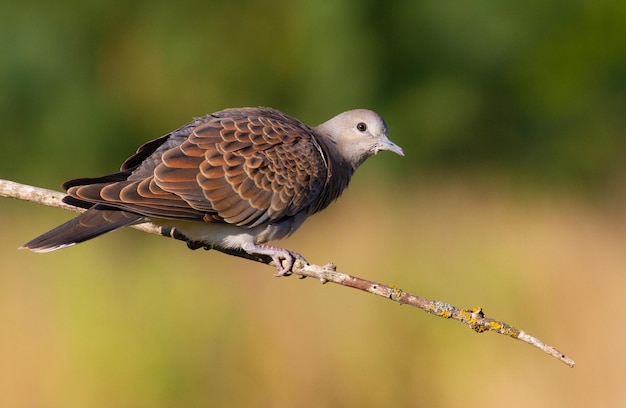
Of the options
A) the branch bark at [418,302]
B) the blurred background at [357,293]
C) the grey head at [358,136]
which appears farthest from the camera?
the blurred background at [357,293]

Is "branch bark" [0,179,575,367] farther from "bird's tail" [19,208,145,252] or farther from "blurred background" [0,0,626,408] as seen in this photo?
"blurred background" [0,0,626,408]

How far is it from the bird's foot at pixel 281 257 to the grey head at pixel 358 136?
3.02 ft

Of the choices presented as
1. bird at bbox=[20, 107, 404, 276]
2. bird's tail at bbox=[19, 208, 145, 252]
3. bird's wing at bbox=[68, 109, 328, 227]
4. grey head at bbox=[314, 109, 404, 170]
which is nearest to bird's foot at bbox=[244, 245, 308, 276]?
bird at bbox=[20, 107, 404, 276]

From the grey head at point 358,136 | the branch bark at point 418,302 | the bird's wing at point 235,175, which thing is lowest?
the branch bark at point 418,302

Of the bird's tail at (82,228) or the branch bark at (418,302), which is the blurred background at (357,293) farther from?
the branch bark at (418,302)

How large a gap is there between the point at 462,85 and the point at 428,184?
4029 mm

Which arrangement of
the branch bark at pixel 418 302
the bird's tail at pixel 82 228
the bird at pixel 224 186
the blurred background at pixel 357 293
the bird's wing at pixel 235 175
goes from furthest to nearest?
the blurred background at pixel 357 293, the bird's wing at pixel 235 175, the bird at pixel 224 186, the bird's tail at pixel 82 228, the branch bark at pixel 418 302

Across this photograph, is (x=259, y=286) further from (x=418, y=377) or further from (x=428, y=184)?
(x=428, y=184)

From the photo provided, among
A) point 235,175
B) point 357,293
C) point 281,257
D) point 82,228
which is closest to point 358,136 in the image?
point 235,175

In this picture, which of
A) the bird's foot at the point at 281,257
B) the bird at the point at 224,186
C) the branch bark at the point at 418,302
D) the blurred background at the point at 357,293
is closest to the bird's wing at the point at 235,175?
the bird at the point at 224,186

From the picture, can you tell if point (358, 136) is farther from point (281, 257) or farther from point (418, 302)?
point (418, 302)

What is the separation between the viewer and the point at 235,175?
15.1 ft

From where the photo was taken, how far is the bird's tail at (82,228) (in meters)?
Answer: 4.03

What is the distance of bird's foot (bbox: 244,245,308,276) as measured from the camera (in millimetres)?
4387
